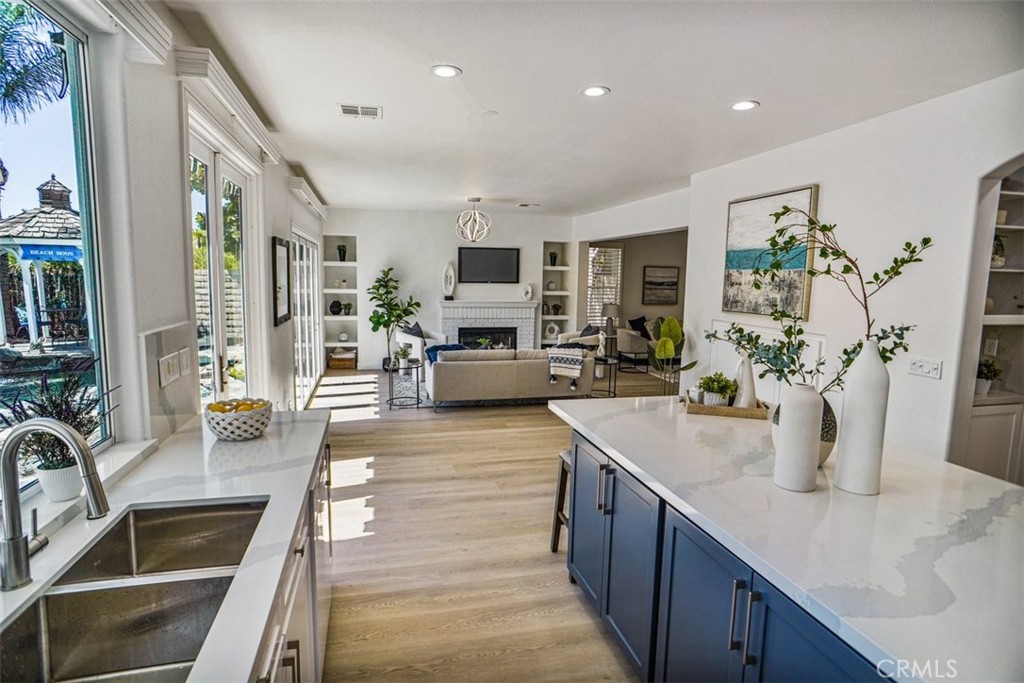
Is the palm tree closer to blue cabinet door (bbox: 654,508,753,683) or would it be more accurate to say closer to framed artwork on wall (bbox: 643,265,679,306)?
blue cabinet door (bbox: 654,508,753,683)

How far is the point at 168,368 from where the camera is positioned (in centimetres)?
204

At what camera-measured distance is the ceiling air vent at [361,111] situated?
3.30 m

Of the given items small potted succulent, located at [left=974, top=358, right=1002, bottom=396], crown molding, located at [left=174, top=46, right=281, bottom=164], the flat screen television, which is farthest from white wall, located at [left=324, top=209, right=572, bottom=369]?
small potted succulent, located at [left=974, top=358, right=1002, bottom=396]

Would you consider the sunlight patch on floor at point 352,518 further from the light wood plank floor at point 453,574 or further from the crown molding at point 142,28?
the crown molding at point 142,28

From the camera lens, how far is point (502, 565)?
286 cm

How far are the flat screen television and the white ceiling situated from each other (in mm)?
4510

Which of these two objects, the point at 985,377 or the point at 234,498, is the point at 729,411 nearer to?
the point at 234,498

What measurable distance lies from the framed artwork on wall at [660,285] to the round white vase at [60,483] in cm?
975

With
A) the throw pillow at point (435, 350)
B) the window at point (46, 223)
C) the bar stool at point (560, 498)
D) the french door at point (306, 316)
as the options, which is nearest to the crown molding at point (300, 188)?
the french door at point (306, 316)

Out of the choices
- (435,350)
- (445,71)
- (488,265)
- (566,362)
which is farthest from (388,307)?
(445,71)

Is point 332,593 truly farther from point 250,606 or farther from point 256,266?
point 256,266

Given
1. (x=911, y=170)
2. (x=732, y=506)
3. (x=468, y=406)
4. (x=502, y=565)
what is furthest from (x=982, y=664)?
(x=468, y=406)

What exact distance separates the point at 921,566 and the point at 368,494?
3.27 m

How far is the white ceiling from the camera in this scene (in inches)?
83.4
